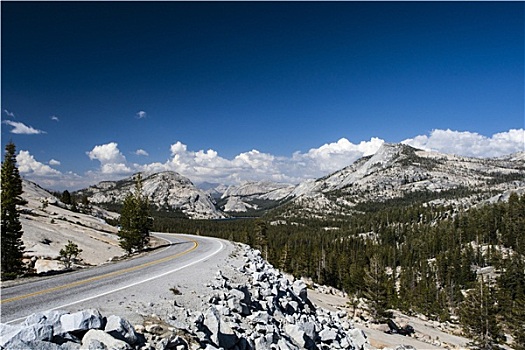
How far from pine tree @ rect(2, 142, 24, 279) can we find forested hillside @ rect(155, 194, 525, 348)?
46.0 m

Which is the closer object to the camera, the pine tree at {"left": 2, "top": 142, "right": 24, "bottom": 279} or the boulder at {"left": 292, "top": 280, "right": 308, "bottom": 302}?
the pine tree at {"left": 2, "top": 142, "right": 24, "bottom": 279}

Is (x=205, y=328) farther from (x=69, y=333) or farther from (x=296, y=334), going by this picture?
(x=296, y=334)

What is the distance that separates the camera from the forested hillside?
57.2 m

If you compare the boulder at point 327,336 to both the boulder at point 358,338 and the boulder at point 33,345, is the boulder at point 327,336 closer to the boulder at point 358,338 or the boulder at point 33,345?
the boulder at point 358,338

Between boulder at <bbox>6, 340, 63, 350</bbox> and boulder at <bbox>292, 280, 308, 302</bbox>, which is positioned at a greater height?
boulder at <bbox>6, 340, 63, 350</bbox>

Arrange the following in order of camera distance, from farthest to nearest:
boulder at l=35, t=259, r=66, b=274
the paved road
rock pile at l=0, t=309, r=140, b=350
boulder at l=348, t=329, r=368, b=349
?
boulder at l=35, t=259, r=66, b=274 < boulder at l=348, t=329, r=368, b=349 < the paved road < rock pile at l=0, t=309, r=140, b=350

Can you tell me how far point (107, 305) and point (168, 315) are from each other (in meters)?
2.75

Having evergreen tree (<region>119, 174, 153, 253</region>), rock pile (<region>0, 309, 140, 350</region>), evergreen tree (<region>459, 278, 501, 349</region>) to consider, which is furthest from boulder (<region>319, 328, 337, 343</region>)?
evergreen tree (<region>459, 278, 501, 349</region>)

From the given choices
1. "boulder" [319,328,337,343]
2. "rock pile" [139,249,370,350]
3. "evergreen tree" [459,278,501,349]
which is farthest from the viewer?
"evergreen tree" [459,278,501,349]

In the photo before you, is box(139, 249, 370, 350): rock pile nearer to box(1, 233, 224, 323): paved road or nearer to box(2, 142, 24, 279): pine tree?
box(1, 233, 224, 323): paved road

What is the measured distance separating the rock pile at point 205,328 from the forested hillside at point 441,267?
33.6 meters

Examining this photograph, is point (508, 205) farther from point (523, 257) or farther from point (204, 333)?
point (204, 333)

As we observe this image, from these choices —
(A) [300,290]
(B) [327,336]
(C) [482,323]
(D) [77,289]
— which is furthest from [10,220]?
(C) [482,323]

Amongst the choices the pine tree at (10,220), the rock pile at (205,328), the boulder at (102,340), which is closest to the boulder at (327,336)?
the rock pile at (205,328)
